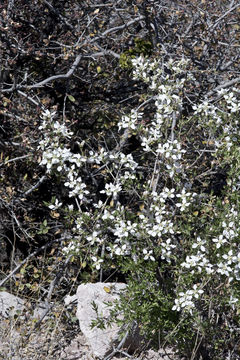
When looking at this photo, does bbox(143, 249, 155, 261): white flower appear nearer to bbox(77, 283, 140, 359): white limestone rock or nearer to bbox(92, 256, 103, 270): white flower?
bbox(92, 256, 103, 270): white flower

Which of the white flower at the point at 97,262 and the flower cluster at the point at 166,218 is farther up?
the flower cluster at the point at 166,218

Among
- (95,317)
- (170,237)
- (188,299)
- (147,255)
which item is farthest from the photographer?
(95,317)

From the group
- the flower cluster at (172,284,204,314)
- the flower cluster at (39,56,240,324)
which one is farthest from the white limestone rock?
the flower cluster at (172,284,204,314)

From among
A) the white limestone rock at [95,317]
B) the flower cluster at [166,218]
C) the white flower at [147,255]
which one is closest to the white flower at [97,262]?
the flower cluster at [166,218]

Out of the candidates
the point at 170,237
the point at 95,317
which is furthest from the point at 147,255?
the point at 95,317

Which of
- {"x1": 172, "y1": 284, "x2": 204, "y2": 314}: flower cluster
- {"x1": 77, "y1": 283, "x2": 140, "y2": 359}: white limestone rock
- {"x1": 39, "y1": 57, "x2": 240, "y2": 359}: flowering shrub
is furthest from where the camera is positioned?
{"x1": 77, "y1": 283, "x2": 140, "y2": 359}: white limestone rock

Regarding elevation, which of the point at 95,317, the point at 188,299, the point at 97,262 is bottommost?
the point at 95,317

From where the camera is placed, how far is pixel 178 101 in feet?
10.8

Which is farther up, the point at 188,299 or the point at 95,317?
the point at 188,299

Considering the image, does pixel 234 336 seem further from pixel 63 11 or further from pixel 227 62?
pixel 63 11

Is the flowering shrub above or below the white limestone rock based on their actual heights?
above

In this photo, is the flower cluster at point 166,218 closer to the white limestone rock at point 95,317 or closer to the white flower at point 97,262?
the white flower at point 97,262

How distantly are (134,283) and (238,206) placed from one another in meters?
0.72

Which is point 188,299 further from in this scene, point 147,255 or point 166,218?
point 166,218
